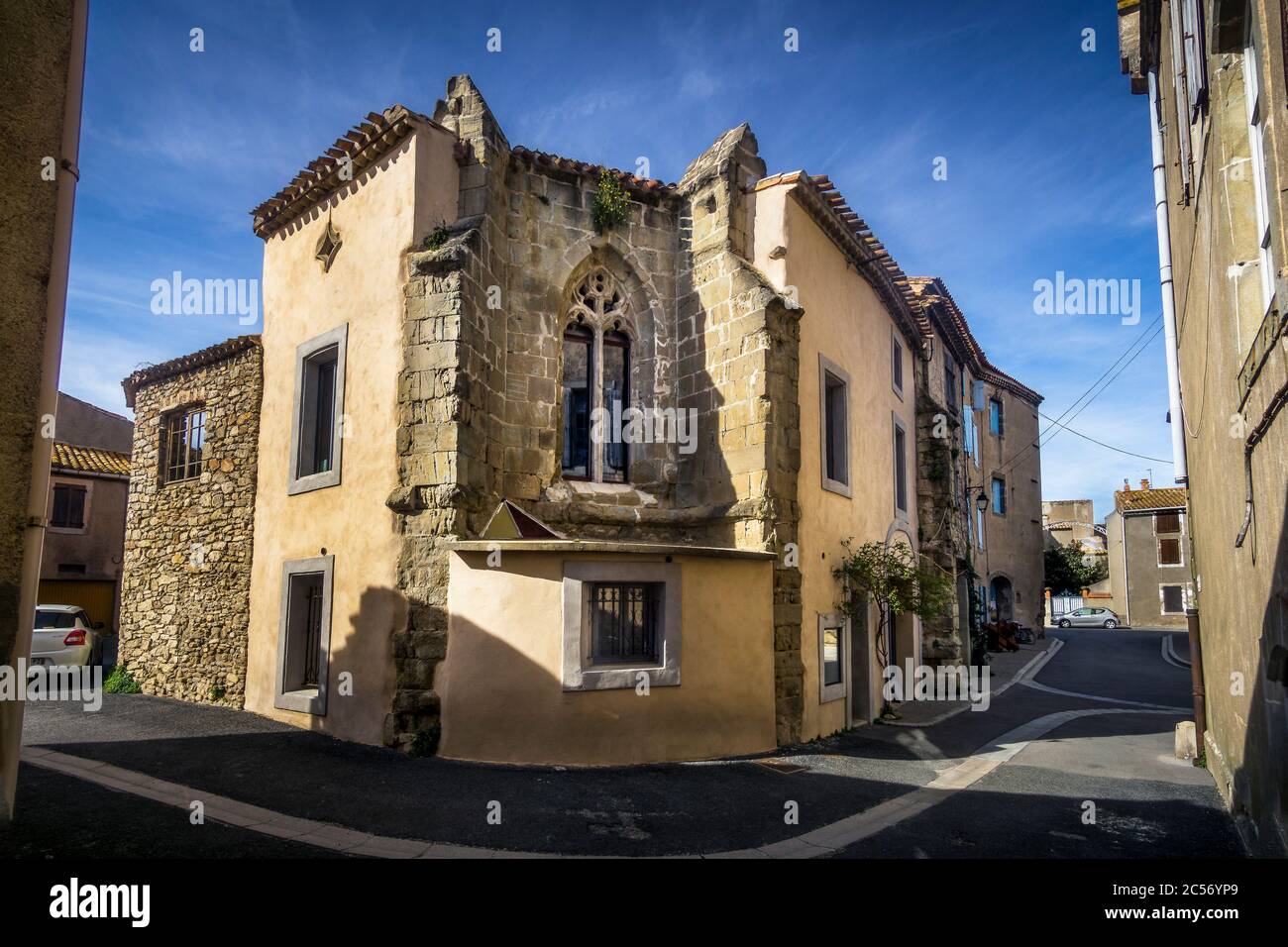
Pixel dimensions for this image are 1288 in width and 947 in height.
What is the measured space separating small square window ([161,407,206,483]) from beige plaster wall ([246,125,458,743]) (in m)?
2.21

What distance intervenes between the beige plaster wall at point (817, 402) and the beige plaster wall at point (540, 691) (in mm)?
2056

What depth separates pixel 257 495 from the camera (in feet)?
39.1

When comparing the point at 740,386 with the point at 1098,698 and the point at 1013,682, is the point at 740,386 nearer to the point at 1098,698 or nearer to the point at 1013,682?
the point at 1098,698

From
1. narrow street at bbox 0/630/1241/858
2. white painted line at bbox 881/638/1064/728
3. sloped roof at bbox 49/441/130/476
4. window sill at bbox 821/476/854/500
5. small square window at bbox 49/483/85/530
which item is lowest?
white painted line at bbox 881/638/1064/728

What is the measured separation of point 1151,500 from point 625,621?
121 ft

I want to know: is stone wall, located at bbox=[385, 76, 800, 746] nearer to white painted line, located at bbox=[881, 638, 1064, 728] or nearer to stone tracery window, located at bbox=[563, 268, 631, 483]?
stone tracery window, located at bbox=[563, 268, 631, 483]

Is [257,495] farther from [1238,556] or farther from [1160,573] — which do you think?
[1160,573]

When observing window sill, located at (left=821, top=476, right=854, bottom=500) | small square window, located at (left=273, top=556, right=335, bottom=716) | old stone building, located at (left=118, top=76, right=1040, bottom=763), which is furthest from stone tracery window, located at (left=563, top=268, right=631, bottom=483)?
small square window, located at (left=273, top=556, right=335, bottom=716)

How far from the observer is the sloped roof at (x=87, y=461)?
69.3 ft

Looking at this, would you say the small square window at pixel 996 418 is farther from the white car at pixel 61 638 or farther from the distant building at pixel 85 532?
the distant building at pixel 85 532

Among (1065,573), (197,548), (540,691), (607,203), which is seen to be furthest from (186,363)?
(1065,573)

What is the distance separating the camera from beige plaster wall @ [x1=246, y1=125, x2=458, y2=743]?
9469mm

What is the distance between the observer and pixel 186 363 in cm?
1366
